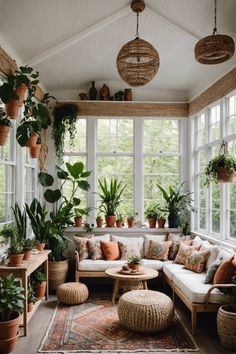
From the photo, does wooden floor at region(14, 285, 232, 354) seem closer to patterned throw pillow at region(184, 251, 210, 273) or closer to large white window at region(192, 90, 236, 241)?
patterned throw pillow at region(184, 251, 210, 273)

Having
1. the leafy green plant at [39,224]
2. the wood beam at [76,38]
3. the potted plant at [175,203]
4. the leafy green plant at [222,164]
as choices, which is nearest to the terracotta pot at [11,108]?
the wood beam at [76,38]

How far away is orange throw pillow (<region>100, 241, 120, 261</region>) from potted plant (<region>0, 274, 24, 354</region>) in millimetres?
2339

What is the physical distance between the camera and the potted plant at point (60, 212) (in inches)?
239

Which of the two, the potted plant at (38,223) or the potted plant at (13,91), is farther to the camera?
the potted plant at (38,223)

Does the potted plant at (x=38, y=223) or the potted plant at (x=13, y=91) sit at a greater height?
the potted plant at (x=13, y=91)

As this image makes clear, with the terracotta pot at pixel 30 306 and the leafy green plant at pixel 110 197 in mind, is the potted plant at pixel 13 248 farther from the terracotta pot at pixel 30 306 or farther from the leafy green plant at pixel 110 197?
the leafy green plant at pixel 110 197

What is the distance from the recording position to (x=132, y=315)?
Answer: 13.7 ft

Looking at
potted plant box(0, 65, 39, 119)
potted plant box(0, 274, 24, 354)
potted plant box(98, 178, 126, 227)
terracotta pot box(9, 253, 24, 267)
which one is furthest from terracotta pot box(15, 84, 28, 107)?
potted plant box(98, 178, 126, 227)

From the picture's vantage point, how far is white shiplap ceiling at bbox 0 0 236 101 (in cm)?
449

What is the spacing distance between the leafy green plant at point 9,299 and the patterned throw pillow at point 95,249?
2309mm

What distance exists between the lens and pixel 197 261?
5.30 metres

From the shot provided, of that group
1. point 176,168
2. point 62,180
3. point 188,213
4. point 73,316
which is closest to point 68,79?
point 62,180

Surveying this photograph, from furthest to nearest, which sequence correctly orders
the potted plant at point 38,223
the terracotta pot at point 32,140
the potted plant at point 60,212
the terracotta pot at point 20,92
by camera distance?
the potted plant at point 60,212
the potted plant at point 38,223
the terracotta pot at point 32,140
the terracotta pot at point 20,92

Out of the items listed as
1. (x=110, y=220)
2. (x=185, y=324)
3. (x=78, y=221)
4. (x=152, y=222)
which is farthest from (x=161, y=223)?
(x=185, y=324)
